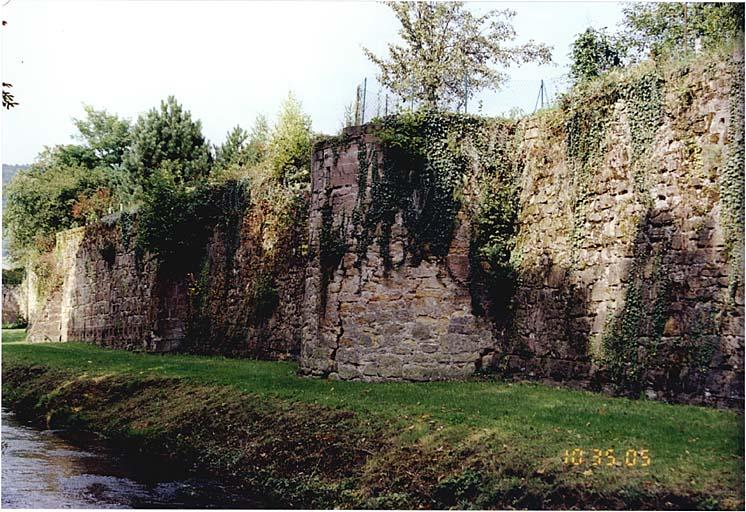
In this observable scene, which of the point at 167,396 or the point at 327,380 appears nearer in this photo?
the point at 327,380

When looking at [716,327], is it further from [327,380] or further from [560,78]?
[327,380]

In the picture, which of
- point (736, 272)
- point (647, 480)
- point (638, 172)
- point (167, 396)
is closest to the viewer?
point (647, 480)

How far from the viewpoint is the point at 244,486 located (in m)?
12.2

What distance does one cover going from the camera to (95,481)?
1300 centimetres

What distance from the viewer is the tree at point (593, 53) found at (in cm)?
1786

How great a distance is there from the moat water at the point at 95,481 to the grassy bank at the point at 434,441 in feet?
1.51

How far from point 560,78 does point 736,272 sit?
17.4ft

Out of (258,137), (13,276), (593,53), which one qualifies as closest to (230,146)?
(258,137)

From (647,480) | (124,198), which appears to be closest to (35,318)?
(124,198)

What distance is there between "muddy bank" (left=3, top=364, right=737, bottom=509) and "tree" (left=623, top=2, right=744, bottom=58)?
6.21 metres

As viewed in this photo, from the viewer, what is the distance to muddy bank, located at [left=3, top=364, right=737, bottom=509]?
10016 millimetres

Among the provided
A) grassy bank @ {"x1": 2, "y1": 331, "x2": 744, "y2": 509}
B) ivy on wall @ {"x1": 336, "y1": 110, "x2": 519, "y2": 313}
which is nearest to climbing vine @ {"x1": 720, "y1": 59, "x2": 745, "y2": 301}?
grassy bank @ {"x1": 2, "y1": 331, "x2": 744, "y2": 509}

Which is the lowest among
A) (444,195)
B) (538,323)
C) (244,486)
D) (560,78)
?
(244,486)
